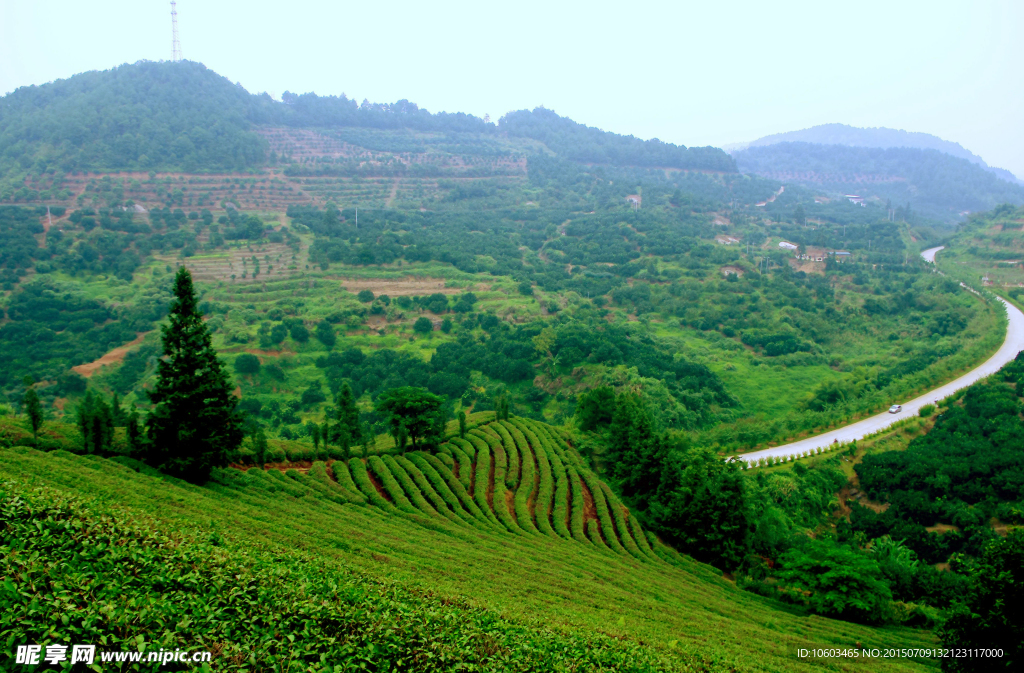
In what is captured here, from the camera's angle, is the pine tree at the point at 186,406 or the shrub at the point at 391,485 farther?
the shrub at the point at 391,485

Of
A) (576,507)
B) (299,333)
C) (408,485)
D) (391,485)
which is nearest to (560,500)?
(576,507)

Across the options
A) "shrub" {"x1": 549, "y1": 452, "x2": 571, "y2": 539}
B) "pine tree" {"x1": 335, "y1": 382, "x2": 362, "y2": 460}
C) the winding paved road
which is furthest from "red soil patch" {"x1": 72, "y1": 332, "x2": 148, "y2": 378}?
the winding paved road

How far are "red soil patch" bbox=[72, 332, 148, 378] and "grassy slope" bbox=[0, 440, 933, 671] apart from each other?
3445 centimetres

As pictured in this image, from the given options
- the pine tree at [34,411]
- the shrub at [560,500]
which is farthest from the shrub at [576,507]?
the pine tree at [34,411]

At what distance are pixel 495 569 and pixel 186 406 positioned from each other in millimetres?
10246

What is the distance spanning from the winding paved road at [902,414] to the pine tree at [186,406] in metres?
27.9

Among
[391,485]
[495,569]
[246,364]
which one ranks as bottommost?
[246,364]

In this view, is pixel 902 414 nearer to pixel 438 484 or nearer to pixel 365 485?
pixel 438 484

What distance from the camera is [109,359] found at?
154 feet

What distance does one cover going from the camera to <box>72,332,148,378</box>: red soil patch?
44369 mm

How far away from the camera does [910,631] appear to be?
18125mm

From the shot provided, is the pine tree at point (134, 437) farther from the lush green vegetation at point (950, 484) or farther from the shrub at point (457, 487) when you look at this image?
the lush green vegetation at point (950, 484)

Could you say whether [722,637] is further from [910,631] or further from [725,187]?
[725,187]

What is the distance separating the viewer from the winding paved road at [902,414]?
37.1 meters
